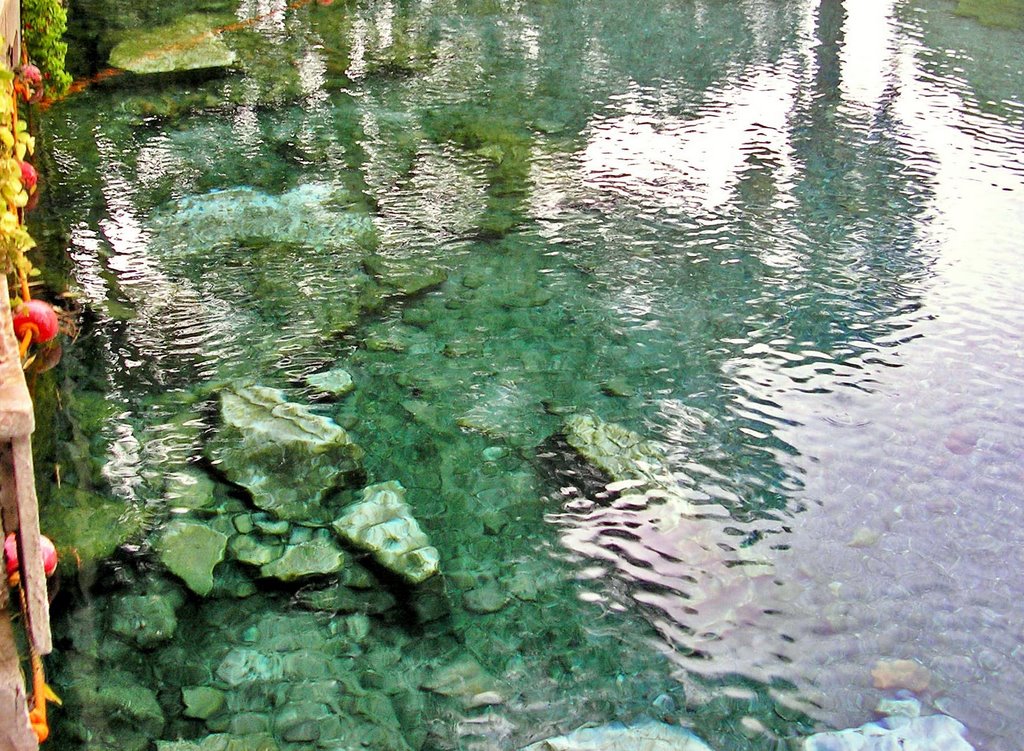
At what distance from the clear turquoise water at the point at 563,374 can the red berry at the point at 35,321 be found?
1.47ft

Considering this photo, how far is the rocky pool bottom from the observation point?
2.94 m

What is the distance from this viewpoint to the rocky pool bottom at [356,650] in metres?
2.94

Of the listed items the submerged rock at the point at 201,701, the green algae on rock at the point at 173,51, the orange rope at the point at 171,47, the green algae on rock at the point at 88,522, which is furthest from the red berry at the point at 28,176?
the green algae on rock at the point at 173,51

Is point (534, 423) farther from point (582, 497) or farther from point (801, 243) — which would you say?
point (801, 243)

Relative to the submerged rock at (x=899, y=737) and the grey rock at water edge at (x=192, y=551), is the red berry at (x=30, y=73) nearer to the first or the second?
the grey rock at water edge at (x=192, y=551)

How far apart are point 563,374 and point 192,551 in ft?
6.74

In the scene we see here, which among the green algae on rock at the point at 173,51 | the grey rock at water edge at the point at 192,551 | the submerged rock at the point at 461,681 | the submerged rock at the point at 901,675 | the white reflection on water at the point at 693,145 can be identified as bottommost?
the submerged rock at the point at 901,675

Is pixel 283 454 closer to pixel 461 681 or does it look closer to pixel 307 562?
pixel 307 562

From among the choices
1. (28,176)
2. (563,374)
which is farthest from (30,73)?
(563,374)

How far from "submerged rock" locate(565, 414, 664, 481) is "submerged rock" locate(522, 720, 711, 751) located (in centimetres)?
126

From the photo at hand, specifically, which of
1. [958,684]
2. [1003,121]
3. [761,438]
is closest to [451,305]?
[761,438]

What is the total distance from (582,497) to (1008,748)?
5.79 feet

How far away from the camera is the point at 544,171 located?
702cm

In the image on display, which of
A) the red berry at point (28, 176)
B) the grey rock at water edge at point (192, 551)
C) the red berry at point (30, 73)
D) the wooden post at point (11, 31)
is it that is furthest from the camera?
the red berry at point (30, 73)
